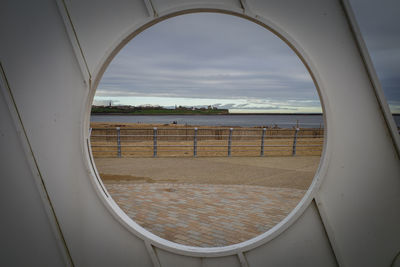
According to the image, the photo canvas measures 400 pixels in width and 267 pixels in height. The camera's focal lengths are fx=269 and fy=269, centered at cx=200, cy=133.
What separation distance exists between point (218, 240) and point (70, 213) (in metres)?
1.93

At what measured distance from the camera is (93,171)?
6.89ft

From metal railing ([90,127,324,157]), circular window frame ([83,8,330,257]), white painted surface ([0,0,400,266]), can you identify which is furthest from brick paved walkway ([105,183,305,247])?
metal railing ([90,127,324,157])

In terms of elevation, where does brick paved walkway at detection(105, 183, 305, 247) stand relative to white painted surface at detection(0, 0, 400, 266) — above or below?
below

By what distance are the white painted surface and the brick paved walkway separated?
1426 mm

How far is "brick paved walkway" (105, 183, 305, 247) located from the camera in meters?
3.59

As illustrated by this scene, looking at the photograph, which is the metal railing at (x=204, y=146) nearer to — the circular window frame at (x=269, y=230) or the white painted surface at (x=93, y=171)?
the white painted surface at (x=93, y=171)

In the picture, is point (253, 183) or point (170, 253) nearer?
point (170, 253)

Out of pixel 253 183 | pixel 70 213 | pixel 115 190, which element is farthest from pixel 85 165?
pixel 253 183

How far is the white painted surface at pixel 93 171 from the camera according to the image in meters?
1.87

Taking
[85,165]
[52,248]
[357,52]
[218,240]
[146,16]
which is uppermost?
[146,16]

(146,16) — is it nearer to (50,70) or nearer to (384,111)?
(50,70)

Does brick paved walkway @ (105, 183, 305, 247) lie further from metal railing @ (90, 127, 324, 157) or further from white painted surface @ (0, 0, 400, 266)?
metal railing @ (90, 127, 324, 157)

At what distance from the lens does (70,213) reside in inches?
83.4

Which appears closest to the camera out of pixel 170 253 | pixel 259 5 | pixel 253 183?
pixel 259 5
